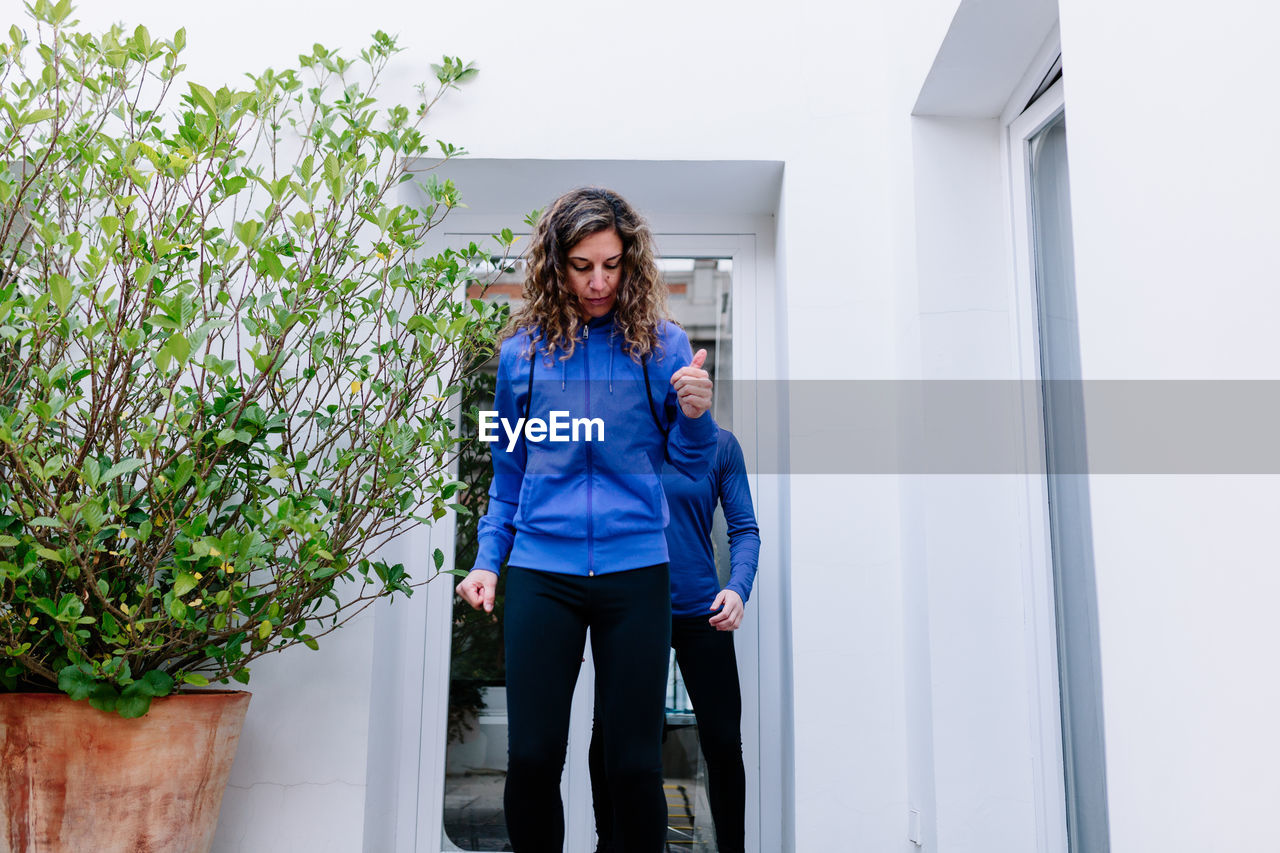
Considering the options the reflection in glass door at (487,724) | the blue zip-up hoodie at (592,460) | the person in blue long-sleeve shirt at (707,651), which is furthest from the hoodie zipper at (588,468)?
the reflection in glass door at (487,724)

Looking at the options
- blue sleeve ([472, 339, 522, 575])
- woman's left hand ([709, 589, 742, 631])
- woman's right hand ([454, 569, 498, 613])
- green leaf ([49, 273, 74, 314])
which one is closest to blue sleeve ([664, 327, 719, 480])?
blue sleeve ([472, 339, 522, 575])

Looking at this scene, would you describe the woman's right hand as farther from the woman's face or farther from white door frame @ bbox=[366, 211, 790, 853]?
white door frame @ bbox=[366, 211, 790, 853]

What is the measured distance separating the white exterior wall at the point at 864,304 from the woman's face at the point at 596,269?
2.33 ft

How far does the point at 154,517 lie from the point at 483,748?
1084 mm

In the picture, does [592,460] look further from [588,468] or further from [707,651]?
[707,651]

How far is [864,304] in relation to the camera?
2352 millimetres

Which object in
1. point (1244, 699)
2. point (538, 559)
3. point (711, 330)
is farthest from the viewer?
point (711, 330)

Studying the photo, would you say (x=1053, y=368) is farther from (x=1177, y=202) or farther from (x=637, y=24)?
(x=637, y=24)

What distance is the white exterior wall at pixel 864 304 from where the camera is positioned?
128 centimetres

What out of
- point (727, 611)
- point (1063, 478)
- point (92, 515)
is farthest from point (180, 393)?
point (1063, 478)

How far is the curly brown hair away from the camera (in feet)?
5.48

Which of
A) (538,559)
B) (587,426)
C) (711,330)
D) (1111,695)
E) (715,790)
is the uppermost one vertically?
(711,330)

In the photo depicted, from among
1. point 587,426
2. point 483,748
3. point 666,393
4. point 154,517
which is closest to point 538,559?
point 587,426

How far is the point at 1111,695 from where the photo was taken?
1.27m
